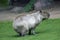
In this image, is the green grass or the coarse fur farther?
the coarse fur

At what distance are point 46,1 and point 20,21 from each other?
28.1 ft

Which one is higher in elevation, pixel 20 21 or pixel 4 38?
pixel 20 21

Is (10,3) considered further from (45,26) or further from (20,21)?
(20,21)

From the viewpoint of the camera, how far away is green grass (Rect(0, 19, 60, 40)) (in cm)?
886

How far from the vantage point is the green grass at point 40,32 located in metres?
8.86

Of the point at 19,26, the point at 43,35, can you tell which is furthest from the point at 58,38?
the point at 19,26

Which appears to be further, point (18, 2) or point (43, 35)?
point (18, 2)

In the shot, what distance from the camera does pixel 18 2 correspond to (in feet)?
67.8

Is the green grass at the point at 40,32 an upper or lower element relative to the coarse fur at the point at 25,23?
lower

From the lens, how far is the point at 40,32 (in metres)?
10.1

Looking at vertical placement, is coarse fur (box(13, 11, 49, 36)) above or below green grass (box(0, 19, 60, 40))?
above

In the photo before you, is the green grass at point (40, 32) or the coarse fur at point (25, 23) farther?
the coarse fur at point (25, 23)

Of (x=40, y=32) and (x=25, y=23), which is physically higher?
(x=25, y=23)

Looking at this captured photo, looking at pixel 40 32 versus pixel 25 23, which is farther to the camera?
pixel 40 32
